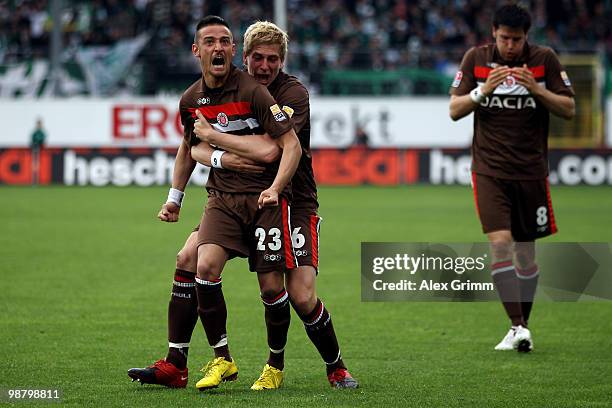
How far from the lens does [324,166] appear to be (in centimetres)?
3206

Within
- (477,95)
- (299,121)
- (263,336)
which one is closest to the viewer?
(299,121)

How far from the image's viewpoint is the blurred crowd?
3522 centimetres

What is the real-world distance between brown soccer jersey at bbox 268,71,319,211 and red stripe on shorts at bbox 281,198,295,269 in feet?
0.74

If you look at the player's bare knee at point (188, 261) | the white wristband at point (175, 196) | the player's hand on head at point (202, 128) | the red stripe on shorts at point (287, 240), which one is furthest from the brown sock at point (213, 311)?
Answer: the player's hand on head at point (202, 128)

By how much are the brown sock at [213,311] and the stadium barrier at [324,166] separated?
2409 cm

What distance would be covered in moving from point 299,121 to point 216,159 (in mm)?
528

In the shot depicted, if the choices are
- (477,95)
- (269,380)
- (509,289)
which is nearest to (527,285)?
(509,289)

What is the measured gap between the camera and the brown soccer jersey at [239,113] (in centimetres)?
671

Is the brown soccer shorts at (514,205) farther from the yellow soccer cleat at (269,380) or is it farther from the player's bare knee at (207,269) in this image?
the player's bare knee at (207,269)

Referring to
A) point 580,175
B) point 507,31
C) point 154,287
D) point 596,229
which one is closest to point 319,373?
point 507,31

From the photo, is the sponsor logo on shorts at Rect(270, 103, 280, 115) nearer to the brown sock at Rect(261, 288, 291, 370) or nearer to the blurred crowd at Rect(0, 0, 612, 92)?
the brown sock at Rect(261, 288, 291, 370)

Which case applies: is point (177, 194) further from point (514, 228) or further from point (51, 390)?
point (514, 228)

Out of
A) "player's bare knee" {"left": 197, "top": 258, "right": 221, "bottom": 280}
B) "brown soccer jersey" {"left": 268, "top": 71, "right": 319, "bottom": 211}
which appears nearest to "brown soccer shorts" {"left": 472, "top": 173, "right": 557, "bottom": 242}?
"brown soccer jersey" {"left": 268, "top": 71, "right": 319, "bottom": 211}

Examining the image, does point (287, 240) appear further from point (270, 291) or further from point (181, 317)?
point (181, 317)
